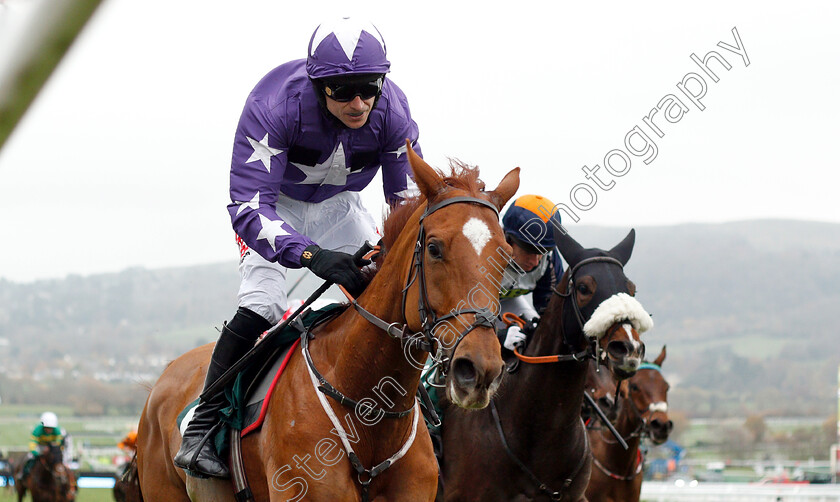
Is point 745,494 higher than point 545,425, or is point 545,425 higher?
point 545,425

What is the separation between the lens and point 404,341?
3709mm

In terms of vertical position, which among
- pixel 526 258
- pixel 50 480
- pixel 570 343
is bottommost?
pixel 50 480

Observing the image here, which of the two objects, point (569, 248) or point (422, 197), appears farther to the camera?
point (569, 248)

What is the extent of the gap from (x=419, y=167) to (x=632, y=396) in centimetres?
637

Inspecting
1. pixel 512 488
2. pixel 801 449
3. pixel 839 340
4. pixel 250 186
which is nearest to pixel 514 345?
pixel 512 488

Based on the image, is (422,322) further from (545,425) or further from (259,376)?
(545,425)

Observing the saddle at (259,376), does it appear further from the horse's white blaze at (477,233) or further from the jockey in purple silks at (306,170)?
the horse's white blaze at (477,233)

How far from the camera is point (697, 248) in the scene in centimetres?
12850

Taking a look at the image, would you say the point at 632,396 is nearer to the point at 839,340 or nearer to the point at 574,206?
the point at 574,206

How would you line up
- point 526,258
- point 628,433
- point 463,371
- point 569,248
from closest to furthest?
point 463,371
point 569,248
point 526,258
point 628,433

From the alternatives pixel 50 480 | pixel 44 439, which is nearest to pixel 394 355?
pixel 50 480

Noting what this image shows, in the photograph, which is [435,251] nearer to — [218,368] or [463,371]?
[463,371]

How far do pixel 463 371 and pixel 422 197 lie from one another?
966 mm

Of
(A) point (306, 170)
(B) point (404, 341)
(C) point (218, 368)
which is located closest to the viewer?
(B) point (404, 341)
